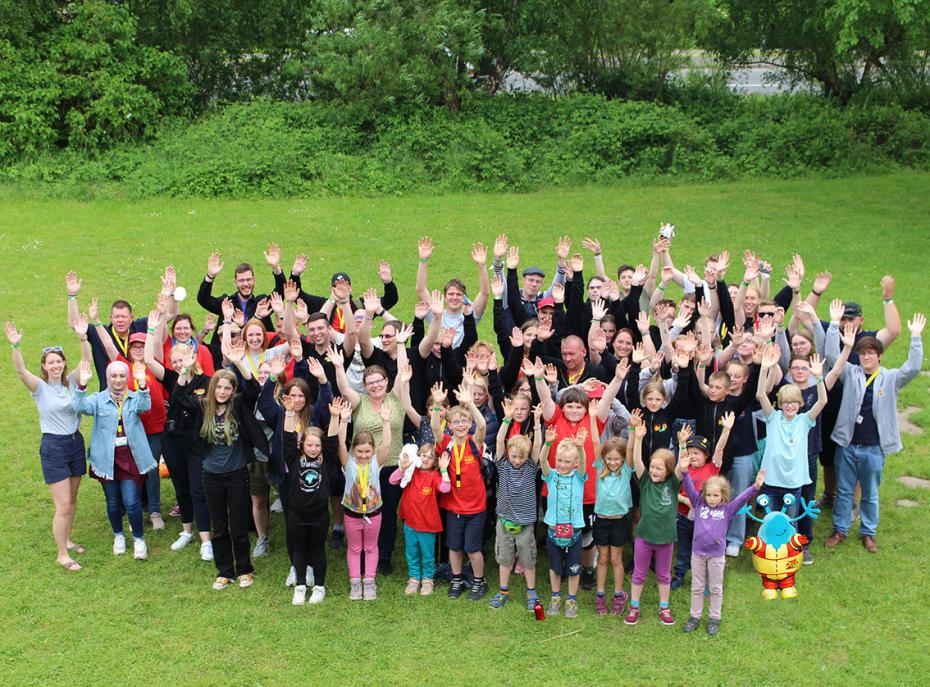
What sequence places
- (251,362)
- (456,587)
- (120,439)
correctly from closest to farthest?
(456,587), (120,439), (251,362)

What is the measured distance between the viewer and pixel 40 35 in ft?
76.4

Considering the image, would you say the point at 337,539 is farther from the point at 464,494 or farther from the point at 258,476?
the point at 464,494

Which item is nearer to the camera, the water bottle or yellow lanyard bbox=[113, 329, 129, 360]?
the water bottle

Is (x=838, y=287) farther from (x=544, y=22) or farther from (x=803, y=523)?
(x=544, y=22)

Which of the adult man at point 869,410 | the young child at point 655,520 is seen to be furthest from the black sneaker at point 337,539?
the adult man at point 869,410

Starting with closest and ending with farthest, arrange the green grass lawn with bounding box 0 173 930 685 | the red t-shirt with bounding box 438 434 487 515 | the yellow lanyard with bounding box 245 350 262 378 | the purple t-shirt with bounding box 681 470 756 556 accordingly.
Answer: the green grass lawn with bounding box 0 173 930 685
the purple t-shirt with bounding box 681 470 756 556
the red t-shirt with bounding box 438 434 487 515
the yellow lanyard with bounding box 245 350 262 378

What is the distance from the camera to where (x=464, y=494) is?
8.88 metres

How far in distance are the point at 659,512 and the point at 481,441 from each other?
1.60m

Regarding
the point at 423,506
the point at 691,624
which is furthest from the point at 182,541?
the point at 691,624

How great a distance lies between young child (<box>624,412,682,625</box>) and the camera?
8.47 m

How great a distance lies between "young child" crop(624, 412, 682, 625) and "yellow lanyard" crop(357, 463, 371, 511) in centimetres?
222

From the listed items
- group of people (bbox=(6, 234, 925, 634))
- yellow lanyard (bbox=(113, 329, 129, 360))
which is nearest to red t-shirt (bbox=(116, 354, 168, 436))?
group of people (bbox=(6, 234, 925, 634))

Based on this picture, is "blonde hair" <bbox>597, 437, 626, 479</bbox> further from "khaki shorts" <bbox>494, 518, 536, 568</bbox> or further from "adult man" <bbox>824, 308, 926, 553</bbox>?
"adult man" <bbox>824, 308, 926, 553</bbox>

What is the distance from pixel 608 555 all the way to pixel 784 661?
158 centimetres
